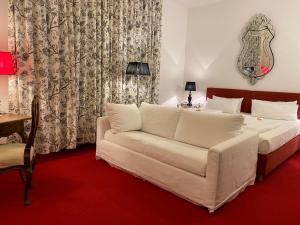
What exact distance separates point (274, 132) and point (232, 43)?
250cm

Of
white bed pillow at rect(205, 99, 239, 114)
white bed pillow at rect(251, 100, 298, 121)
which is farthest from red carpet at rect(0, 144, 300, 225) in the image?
white bed pillow at rect(205, 99, 239, 114)

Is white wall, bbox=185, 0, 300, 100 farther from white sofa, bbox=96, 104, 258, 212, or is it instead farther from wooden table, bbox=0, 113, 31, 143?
wooden table, bbox=0, 113, 31, 143

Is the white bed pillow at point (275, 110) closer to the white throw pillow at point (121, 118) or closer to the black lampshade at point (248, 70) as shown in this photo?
the black lampshade at point (248, 70)

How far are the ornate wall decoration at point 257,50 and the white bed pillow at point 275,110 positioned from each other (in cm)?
65

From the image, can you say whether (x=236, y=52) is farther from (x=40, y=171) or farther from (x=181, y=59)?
(x=40, y=171)

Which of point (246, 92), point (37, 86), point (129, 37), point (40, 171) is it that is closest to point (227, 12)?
point (246, 92)

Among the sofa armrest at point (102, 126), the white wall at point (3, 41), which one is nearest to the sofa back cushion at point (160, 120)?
the sofa armrest at point (102, 126)

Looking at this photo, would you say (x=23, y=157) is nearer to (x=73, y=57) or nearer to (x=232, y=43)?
(x=73, y=57)

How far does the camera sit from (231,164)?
2117mm

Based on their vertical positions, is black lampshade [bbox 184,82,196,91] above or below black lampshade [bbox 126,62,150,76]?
below

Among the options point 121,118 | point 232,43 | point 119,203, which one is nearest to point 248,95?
point 232,43

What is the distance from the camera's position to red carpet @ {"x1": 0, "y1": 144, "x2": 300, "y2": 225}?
1956mm

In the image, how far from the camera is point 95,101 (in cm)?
387

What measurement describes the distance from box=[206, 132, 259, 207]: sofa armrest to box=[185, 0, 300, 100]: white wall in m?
2.36
